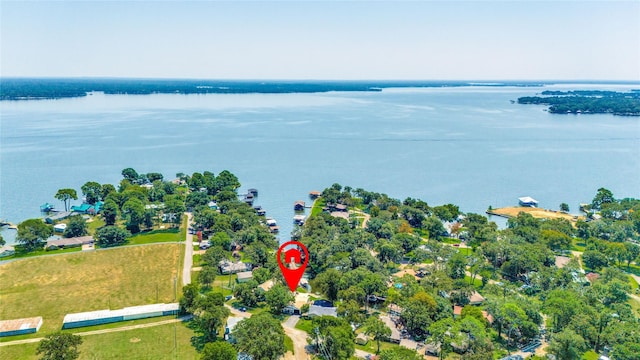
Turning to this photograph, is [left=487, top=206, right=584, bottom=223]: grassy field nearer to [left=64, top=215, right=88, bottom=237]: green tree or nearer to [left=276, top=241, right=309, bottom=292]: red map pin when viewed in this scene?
[left=276, top=241, right=309, bottom=292]: red map pin

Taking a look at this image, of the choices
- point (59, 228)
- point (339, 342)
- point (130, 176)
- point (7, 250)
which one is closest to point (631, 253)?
point (339, 342)

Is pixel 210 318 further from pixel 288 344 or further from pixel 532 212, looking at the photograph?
→ pixel 532 212

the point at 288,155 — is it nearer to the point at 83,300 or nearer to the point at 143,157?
the point at 143,157

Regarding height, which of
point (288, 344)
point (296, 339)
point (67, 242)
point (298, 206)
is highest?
point (298, 206)

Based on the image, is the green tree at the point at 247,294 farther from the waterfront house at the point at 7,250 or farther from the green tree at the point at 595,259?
the green tree at the point at 595,259

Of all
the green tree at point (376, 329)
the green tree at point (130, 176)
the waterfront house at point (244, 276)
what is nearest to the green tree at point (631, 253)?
the green tree at point (376, 329)
